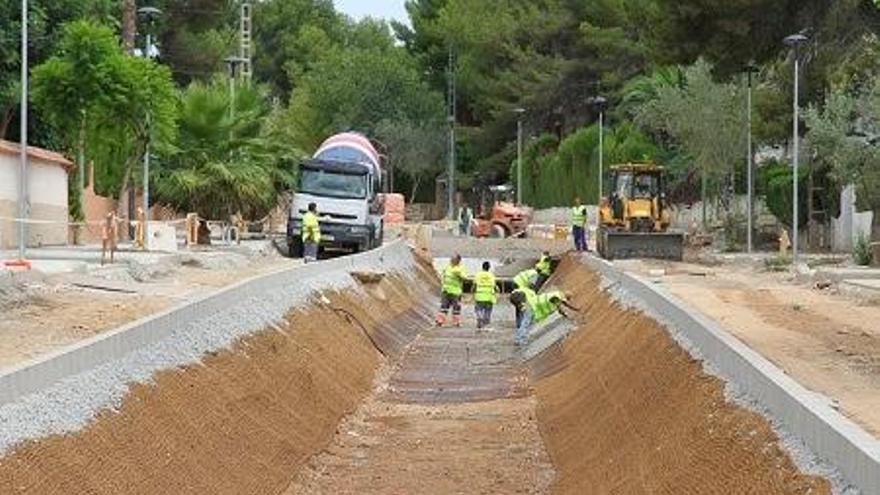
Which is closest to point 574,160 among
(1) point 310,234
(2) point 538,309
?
(1) point 310,234

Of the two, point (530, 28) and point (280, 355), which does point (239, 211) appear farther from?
point (530, 28)

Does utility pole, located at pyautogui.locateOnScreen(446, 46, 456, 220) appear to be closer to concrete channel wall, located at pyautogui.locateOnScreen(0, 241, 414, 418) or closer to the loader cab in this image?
the loader cab

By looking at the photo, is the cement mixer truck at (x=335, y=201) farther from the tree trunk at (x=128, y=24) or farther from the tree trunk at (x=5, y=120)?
the tree trunk at (x=5, y=120)

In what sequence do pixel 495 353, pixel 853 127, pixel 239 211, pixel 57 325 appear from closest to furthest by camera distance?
pixel 57 325, pixel 495 353, pixel 853 127, pixel 239 211

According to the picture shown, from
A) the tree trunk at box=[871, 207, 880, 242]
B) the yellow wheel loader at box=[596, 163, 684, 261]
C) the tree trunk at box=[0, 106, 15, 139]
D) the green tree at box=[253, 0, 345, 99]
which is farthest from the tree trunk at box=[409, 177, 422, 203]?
the tree trunk at box=[871, 207, 880, 242]

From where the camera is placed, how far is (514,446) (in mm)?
21062

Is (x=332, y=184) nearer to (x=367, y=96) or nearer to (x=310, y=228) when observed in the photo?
(x=310, y=228)

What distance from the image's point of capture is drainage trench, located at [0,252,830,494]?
13.1 meters

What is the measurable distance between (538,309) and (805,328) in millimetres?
10467

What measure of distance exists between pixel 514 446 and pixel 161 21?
4910cm

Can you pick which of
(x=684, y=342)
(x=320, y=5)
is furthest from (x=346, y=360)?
(x=320, y=5)

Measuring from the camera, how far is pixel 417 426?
74.3ft

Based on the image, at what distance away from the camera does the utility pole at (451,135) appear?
101 meters

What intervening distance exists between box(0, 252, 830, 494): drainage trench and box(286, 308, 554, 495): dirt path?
0.13 ft
